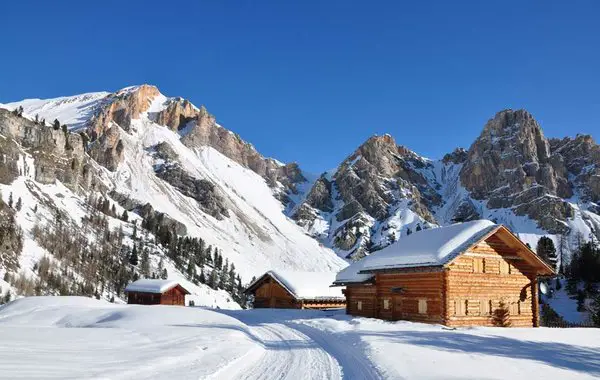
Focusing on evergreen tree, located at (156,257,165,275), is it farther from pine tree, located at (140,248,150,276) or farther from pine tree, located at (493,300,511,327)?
pine tree, located at (493,300,511,327)

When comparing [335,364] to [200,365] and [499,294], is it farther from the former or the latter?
[499,294]

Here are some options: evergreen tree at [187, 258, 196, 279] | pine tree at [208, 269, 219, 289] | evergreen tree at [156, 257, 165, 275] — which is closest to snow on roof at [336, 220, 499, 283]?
evergreen tree at [156, 257, 165, 275]

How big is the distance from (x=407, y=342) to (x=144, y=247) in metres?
112

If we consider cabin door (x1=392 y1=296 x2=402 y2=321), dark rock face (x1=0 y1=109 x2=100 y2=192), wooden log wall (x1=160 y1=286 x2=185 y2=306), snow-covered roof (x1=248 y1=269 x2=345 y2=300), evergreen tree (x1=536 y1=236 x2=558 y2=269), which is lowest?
wooden log wall (x1=160 y1=286 x2=185 y2=306)

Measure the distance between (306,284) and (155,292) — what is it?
20724mm

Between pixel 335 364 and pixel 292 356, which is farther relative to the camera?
pixel 292 356

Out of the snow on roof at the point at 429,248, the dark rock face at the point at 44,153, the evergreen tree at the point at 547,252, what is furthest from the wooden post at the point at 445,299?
the dark rock face at the point at 44,153

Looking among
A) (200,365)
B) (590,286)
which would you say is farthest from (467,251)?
(590,286)

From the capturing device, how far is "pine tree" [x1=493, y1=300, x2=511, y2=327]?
30.9 meters

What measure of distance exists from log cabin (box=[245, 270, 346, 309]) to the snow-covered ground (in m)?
20.5

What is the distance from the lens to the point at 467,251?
29.7 metres

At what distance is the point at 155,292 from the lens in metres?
59.3

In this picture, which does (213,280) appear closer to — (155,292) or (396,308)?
(155,292)

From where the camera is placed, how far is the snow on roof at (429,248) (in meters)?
28.8
